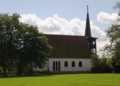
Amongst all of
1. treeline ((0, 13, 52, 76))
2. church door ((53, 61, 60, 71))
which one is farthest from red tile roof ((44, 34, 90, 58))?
treeline ((0, 13, 52, 76))

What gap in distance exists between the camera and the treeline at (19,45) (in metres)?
38.3

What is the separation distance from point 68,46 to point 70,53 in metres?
2.86

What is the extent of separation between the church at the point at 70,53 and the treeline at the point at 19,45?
34.2ft

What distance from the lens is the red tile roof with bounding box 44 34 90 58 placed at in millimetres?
53750

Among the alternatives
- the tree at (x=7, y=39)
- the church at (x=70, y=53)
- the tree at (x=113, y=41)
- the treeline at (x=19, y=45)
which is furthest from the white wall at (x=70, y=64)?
the tree at (x=113, y=41)

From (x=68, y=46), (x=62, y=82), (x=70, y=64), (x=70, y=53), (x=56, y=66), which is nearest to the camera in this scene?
(x=62, y=82)

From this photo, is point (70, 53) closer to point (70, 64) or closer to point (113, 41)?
point (70, 64)

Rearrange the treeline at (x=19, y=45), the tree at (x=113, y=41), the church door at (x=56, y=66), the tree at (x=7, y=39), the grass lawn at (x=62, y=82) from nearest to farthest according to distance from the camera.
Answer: the grass lawn at (x=62, y=82)
the tree at (x=113, y=41)
the tree at (x=7, y=39)
the treeline at (x=19, y=45)
the church door at (x=56, y=66)

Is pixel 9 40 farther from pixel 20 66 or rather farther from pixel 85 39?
pixel 85 39

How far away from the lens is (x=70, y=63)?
53.5 metres

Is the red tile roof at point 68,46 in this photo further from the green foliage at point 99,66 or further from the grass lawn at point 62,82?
the grass lawn at point 62,82

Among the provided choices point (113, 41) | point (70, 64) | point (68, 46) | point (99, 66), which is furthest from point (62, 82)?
point (68, 46)

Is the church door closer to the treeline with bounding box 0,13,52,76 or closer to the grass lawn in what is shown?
the treeline with bounding box 0,13,52,76

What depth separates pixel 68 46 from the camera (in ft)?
185
